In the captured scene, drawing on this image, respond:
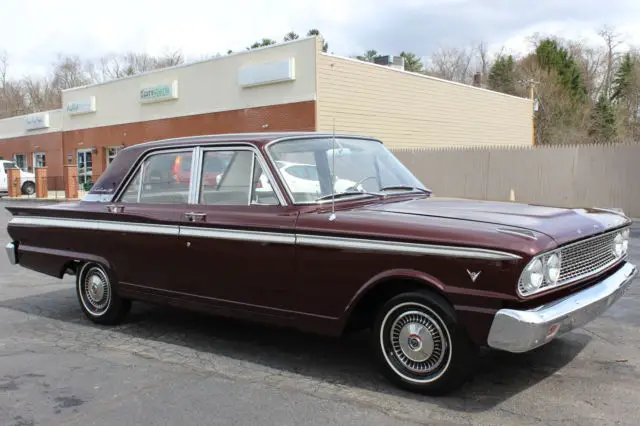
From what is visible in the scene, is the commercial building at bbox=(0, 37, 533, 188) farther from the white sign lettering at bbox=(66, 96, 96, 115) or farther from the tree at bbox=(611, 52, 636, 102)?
the tree at bbox=(611, 52, 636, 102)

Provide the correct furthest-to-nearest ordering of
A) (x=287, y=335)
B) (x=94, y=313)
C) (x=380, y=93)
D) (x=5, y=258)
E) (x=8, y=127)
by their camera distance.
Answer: (x=8, y=127) < (x=380, y=93) < (x=5, y=258) < (x=94, y=313) < (x=287, y=335)

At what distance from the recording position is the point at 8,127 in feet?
134

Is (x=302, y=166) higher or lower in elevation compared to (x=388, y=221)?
higher

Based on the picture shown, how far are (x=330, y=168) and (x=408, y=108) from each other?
72.9ft

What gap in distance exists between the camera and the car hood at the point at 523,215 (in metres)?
3.79

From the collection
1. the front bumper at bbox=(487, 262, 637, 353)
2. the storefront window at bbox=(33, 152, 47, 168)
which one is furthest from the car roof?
the storefront window at bbox=(33, 152, 47, 168)

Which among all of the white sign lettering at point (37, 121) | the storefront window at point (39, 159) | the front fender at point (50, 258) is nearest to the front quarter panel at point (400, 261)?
the front fender at point (50, 258)

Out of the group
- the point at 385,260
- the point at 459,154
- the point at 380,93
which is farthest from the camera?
the point at 380,93

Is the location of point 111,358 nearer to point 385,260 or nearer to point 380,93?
point 385,260

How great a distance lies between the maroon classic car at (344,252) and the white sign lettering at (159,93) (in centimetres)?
2250

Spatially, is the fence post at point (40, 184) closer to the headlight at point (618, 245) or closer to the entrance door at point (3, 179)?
the entrance door at point (3, 179)

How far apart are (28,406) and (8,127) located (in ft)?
138

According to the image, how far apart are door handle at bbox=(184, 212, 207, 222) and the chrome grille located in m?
2.64

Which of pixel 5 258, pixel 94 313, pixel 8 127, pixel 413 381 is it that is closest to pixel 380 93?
pixel 5 258
